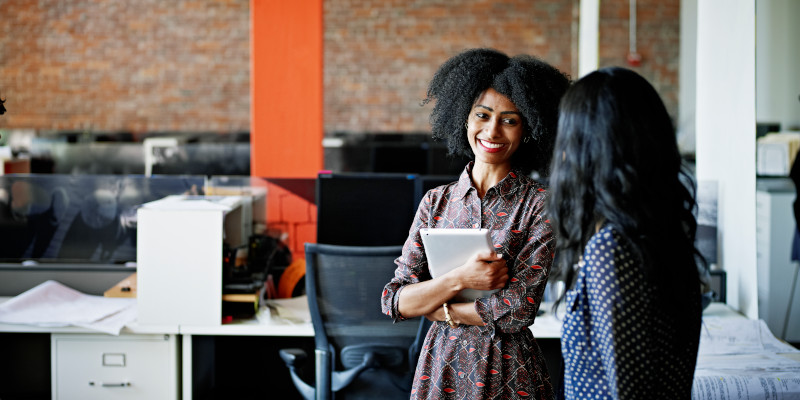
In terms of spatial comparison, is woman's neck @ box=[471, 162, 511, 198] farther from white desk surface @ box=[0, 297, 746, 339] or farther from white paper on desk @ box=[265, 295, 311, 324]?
white paper on desk @ box=[265, 295, 311, 324]

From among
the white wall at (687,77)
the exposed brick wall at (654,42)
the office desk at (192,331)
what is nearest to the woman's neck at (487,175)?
the office desk at (192,331)

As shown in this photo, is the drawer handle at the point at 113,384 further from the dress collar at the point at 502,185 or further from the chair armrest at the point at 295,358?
the dress collar at the point at 502,185

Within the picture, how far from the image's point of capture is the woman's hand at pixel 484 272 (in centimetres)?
150

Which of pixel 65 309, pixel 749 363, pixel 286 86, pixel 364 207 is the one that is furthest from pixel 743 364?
pixel 65 309

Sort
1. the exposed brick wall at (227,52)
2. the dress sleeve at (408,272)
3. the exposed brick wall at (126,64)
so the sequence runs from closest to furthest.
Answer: the dress sleeve at (408,272) → the exposed brick wall at (227,52) → the exposed brick wall at (126,64)

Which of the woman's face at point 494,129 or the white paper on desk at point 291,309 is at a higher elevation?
the woman's face at point 494,129

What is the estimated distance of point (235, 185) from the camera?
9.86 feet

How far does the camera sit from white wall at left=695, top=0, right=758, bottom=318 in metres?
2.63

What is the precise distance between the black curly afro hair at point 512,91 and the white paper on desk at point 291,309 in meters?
1.08

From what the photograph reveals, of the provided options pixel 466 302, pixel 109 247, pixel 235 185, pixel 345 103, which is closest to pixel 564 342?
pixel 466 302

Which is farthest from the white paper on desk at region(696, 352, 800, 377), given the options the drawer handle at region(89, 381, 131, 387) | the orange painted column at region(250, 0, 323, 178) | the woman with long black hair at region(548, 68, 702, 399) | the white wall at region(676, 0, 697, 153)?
the white wall at region(676, 0, 697, 153)

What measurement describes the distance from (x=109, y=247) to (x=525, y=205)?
212 centimetres

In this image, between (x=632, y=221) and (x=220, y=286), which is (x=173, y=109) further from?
(x=632, y=221)

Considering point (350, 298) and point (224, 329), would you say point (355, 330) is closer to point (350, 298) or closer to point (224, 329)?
point (350, 298)
